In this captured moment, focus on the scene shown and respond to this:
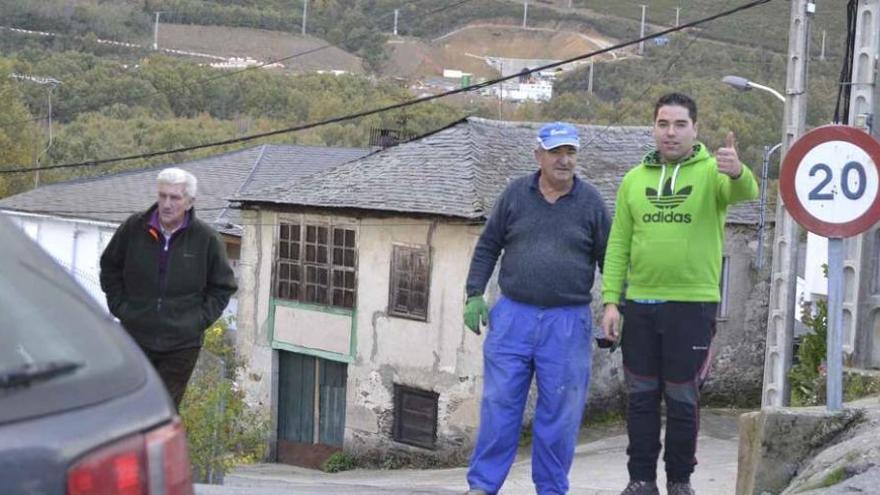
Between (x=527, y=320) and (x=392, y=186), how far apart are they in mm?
18351

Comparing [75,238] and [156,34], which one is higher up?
[156,34]

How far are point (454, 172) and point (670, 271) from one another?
18108 mm

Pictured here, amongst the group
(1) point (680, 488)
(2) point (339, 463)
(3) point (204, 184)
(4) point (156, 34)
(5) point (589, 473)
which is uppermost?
(4) point (156, 34)

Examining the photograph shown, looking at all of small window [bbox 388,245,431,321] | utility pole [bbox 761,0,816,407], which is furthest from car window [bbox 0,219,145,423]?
small window [bbox 388,245,431,321]

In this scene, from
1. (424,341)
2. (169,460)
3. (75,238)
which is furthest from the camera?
(75,238)

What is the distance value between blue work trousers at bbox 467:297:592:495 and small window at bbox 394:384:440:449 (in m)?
17.4

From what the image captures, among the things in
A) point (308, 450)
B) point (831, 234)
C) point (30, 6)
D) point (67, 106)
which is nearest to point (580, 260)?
point (831, 234)

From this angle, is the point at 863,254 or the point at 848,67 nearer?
the point at 863,254

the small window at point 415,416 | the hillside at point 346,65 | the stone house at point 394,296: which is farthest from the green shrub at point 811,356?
the hillside at point 346,65

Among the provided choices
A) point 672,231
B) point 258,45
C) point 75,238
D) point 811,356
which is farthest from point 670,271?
point 258,45

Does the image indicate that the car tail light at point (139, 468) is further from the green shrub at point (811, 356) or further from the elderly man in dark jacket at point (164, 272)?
the green shrub at point (811, 356)

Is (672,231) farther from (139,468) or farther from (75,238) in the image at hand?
(75,238)

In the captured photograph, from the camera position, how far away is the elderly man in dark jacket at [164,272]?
791cm

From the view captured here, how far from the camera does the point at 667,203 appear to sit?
22.5 feet
